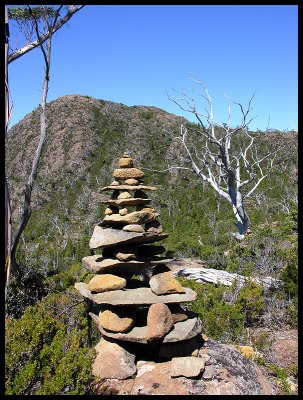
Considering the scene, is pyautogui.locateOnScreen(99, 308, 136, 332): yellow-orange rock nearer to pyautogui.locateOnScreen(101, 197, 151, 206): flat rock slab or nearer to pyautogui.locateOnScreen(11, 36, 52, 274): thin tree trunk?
pyautogui.locateOnScreen(101, 197, 151, 206): flat rock slab

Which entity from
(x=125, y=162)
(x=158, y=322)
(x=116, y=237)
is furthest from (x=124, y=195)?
(x=158, y=322)

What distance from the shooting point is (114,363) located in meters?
4.48

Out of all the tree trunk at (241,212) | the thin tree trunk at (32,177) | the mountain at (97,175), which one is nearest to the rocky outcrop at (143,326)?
the thin tree trunk at (32,177)

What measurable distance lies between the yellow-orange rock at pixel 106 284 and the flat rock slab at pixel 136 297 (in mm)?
56

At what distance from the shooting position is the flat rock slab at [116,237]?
4.93 metres

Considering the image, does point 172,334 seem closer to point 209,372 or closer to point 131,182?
point 209,372

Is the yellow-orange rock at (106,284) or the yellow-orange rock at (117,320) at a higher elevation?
the yellow-orange rock at (106,284)

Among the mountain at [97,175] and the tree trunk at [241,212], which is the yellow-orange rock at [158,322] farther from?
the mountain at [97,175]

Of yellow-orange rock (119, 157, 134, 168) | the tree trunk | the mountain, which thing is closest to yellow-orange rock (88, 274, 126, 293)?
yellow-orange rock (119, 157, 134, 168)

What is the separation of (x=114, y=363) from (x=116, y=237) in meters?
1.60

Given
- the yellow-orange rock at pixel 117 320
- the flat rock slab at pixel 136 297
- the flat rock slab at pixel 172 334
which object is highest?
the flat rock slab at pixel 136 297

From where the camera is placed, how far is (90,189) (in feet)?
128

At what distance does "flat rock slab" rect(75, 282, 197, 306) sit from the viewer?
Result: 183 inches

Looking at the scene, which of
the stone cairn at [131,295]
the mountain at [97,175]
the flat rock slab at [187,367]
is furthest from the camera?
Answer: the mountain at [97,175]
